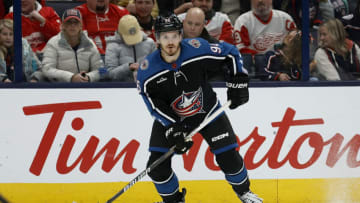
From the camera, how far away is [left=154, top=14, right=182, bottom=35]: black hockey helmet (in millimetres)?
3883

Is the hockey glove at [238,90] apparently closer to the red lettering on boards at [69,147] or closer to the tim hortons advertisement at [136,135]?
the tim hortons advertisement at [136,135]

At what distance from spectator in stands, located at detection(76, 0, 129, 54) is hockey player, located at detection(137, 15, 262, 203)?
75 centimetres

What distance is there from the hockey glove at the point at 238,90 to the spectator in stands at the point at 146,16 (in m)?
0.91

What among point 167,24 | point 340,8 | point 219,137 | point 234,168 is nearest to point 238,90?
point 219,137

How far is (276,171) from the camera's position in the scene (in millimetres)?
4707

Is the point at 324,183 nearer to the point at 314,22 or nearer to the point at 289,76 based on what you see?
the point at 289,76

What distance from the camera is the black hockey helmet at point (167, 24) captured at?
3883 millimetres

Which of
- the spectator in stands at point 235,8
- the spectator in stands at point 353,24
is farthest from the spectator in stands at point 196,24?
the spectator in stands at point 353,24

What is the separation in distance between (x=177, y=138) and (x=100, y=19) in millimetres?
1294

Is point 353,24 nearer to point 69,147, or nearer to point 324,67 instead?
point 324,67

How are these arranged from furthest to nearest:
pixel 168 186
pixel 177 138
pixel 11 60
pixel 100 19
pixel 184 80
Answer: pixel 100 19, pixel 11 60, pixel 168 186, pixel 184 80, pixel 177 138

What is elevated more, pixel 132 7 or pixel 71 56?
pixel 132 7

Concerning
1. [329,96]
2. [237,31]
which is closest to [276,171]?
[329,96]

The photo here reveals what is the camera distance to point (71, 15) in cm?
461
